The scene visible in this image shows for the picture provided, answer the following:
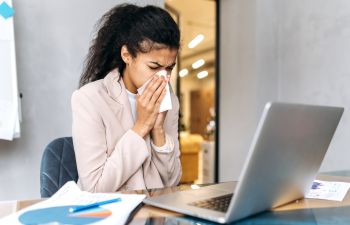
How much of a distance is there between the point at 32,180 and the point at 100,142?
1082 millimetres

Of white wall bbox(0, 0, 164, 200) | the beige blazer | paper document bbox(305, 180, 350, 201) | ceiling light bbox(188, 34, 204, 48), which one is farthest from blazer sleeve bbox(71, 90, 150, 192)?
ceiling light bbox(188, 34, 204, 48)

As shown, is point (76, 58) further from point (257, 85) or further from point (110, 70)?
point (257, 85)

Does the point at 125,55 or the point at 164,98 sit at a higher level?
the point at 125,55

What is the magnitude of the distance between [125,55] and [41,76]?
0.93 m

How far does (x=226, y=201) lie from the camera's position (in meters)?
0.63

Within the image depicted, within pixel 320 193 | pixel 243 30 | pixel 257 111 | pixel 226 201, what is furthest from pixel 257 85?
pixel 226 201

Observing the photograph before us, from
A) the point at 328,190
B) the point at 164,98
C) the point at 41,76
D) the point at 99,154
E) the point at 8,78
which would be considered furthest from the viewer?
the point at 41,76

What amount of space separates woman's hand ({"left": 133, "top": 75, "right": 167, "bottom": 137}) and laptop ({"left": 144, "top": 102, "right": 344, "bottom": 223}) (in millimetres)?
310

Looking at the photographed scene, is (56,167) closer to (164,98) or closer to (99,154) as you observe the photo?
(99,154)

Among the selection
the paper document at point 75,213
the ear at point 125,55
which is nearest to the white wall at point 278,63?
the ear at point 125,55

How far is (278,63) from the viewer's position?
93.4 inches

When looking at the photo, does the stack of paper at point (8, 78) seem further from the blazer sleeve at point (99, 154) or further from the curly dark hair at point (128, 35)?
the blazer sleeve at point (99, 154)

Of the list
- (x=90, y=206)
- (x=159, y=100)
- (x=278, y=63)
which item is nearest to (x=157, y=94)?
(x=159, y=100)

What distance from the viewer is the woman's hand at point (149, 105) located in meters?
0.96
